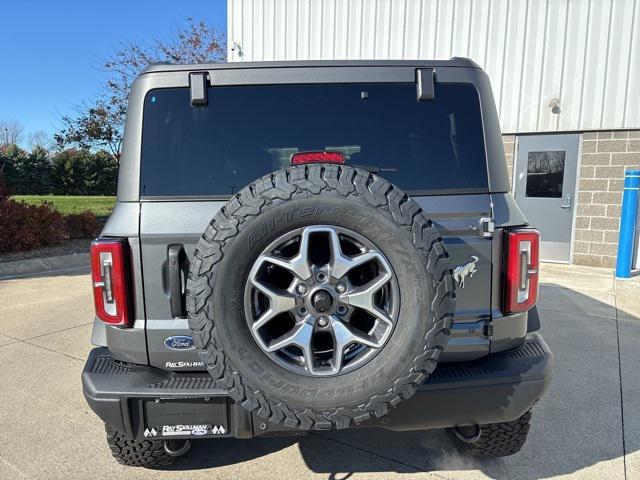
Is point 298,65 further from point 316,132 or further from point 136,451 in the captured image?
point 136,451

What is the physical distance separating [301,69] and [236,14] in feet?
30.2

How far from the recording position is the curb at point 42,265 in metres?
7.49

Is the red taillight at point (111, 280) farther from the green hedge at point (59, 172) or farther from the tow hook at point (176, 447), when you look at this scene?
the green hedge at point (59, 172)

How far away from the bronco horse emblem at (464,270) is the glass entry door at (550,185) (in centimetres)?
721

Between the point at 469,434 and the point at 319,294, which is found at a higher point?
the point at 319,294

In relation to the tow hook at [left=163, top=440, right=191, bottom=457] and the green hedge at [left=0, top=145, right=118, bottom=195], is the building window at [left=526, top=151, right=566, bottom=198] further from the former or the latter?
the green hedge at [left=0, top=145, right=118, bottom=195]

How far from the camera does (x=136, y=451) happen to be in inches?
91.5

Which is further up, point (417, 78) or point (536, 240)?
point (417, 78)

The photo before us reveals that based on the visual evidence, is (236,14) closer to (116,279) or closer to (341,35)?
(341,35)

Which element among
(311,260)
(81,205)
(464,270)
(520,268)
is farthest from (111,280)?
(81,205)

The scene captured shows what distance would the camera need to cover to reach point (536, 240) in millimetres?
2020

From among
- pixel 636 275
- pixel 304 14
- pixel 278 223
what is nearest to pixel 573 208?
pixel 636 275

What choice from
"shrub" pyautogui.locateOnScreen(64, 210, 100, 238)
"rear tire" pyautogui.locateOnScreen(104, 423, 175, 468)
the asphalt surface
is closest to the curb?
"shrub" pyautogui.locateOnScreen(64, 210, 100, 238)

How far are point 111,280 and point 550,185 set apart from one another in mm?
8411
